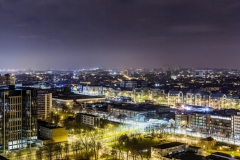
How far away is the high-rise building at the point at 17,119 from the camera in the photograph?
30.5 feet

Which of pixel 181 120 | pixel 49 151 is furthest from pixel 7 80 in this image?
pixel 49 151

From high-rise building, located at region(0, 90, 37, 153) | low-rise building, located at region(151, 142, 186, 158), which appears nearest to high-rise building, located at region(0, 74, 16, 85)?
high-rise building, located at region(0, 90, 37, 153)

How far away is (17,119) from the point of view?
9.59m

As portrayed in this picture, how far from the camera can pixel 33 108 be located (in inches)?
392

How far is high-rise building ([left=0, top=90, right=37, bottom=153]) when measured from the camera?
9305 millimetres

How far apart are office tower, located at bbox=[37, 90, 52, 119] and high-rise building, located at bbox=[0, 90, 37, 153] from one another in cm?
492

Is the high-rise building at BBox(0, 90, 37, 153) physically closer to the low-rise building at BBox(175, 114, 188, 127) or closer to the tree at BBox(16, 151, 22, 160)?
the tree at BBox(16, 151, 22, 160)

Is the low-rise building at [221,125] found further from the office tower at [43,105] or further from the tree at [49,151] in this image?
the office tower at [43,105]

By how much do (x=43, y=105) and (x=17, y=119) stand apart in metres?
5.46

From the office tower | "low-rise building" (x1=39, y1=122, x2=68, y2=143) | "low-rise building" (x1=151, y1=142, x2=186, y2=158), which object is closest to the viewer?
"low-rise building" (x1=151, y1=142, x2=186, y2=158)

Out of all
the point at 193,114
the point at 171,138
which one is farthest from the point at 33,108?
the point at 193,114

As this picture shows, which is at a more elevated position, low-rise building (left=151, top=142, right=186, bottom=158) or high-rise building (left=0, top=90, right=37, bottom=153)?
high-rise building (left=0, top=90, right=37, bottom=153)

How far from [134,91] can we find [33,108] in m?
13.6

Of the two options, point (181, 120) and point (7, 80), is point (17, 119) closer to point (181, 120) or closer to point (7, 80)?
point (181, 120)
